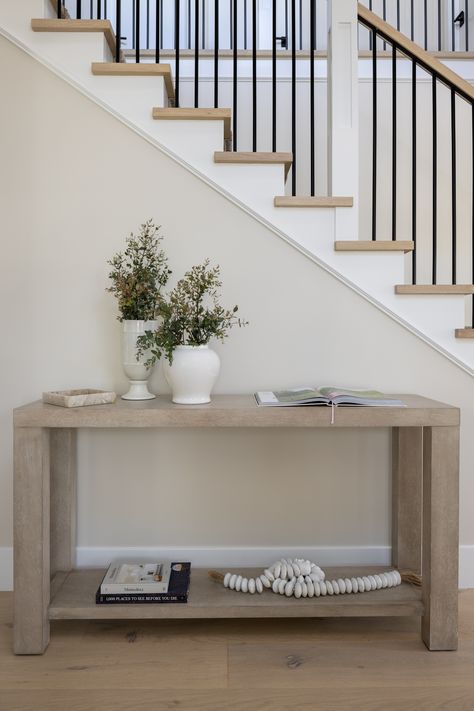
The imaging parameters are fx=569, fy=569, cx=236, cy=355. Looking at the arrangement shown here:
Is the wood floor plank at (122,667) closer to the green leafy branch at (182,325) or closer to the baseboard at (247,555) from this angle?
the baseboard at (247,555)

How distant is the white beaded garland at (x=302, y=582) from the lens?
69.2 inches

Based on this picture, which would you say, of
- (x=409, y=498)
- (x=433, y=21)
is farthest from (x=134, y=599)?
(x=433, y=21)

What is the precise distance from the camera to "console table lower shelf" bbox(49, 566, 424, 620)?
5.49ft

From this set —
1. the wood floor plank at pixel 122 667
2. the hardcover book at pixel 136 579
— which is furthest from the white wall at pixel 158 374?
the wood floor plank at pixel 122 667

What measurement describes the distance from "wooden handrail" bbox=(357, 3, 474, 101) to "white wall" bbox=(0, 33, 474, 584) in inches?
35.6

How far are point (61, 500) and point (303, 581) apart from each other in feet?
2.90

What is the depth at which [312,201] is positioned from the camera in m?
2.08

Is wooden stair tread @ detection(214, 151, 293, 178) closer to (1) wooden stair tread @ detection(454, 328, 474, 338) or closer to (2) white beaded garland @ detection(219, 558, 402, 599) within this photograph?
(1) wooden stair tread @ detection(454, 328, 474, 338)

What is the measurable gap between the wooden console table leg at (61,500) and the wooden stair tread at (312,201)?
3.72ft

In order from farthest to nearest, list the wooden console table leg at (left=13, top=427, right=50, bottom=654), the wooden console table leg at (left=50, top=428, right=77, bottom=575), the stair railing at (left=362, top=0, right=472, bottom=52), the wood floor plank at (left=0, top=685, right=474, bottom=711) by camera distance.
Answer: the stair railing at (left=362, top=0, right=472, bottom=52)
the wooden console table leg at (left=50, top=428, right=77, bottom=575)
the wooden console table leg at (left=13, top=427, right=50, bottom=654)
the wood floor plank at (left=0, top=685, right=474, bottom=711)

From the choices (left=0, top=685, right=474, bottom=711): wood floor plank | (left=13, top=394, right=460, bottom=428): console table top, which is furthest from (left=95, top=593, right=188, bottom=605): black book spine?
(left=13, top=394, right=460, bottom=428): console table top

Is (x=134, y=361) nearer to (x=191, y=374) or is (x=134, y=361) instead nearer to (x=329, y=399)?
(x=191, y=374)

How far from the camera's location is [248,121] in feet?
11.5

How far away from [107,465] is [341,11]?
1.95 meters
